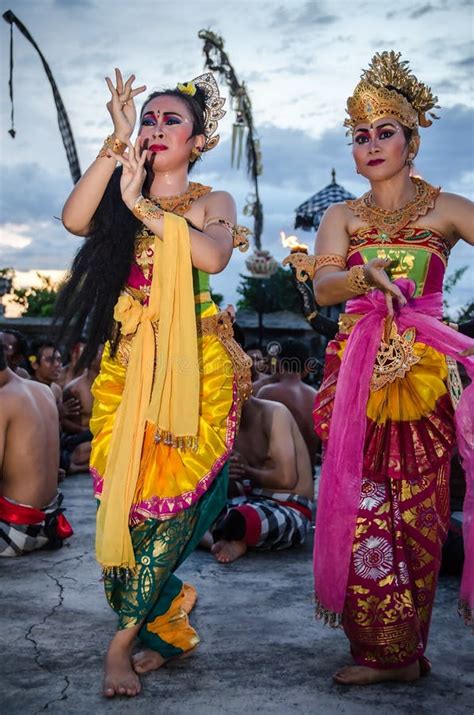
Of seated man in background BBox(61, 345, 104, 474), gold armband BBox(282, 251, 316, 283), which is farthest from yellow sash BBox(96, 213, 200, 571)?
seated man in background BBox(61, 345, 104, 474)

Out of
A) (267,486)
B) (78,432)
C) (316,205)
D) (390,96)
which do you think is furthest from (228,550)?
(316,205)

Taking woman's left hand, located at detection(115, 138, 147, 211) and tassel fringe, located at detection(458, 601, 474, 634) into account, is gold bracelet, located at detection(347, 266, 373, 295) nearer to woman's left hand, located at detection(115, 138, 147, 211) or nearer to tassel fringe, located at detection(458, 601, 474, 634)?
woman's left hand, located at detection(115, 138, 147, 211)

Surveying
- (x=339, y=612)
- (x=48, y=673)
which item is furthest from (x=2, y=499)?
A: (x=339, y=612)

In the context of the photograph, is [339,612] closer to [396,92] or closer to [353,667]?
[353,667]

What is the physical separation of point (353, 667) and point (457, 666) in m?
0.44

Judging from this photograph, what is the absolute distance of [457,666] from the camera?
9.87 ft

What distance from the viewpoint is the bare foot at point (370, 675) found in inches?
111

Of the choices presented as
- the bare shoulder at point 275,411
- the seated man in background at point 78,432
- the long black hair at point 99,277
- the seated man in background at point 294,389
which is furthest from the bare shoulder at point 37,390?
the seated man in background at point 78,432

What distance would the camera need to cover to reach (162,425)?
285 centimetres

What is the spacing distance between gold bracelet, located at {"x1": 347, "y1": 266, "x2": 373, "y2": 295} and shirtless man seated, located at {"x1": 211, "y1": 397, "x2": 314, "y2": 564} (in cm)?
219

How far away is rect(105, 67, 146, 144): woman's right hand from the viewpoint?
2.79 metres

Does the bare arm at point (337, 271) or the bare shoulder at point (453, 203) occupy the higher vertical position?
the bare shoulder at point (453, 203)

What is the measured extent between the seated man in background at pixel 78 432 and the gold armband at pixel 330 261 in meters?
4.73

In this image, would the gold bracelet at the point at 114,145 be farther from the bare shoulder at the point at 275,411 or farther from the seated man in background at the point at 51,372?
the seated man in background at the point at 51,372
